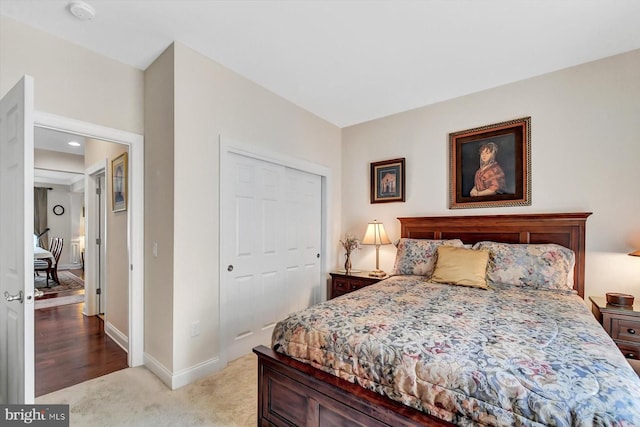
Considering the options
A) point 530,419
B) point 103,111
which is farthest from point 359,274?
point 103,111

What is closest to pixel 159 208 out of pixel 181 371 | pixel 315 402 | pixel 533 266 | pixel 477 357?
pixel 181 371

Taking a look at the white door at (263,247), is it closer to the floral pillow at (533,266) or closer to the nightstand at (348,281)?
the nightstand at (348,281)

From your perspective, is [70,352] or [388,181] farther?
[388,181]

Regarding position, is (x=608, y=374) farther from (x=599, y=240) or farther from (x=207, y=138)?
(x=207, y=138)

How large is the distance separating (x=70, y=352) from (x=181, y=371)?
4.84ft

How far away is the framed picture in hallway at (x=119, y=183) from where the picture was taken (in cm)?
321

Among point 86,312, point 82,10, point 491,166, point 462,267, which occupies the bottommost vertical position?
point 86,312

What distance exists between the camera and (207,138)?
261 cm

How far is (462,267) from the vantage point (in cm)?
258

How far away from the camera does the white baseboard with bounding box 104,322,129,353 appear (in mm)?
3049

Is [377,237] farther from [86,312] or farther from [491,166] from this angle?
[86,312]

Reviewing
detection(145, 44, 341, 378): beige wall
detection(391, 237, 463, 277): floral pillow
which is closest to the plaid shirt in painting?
detection(391, 237, 463, 277): floral pillow

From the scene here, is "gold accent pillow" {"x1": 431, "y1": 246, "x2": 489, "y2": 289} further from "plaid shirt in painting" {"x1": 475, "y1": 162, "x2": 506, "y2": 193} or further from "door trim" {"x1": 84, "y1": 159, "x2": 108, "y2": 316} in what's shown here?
"door trim" {"x1": 84, "y1": 159, "x2": 108, "y2": 316}

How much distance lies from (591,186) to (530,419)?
254 centimetres
